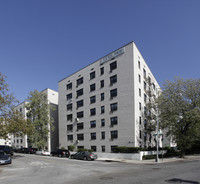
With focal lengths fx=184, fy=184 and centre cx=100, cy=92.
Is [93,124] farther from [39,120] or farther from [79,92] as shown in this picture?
[39,120]

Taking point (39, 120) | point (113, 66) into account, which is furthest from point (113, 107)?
point (39, 120)

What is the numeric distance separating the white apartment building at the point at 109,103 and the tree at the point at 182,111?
5.44 m

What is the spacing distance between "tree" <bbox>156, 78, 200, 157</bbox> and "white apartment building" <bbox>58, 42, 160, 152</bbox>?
17.9 feet

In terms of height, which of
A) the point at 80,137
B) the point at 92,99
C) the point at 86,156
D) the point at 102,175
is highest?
the point at 92,99

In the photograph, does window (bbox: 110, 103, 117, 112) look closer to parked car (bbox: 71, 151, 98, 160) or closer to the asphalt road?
parked car (bbox: 71, 151, 98, 160)

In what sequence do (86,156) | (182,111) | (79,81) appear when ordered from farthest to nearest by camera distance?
(79,81) < (182,111) < (86,156)

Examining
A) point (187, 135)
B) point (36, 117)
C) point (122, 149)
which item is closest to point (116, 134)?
point (122, 149)

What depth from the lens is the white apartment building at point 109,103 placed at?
110 ft

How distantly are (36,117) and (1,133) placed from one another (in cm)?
2001

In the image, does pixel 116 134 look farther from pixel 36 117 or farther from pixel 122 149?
pixel 36 117

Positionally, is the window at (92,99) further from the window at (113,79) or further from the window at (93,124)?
the window at (113,79)

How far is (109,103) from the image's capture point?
37.1 m

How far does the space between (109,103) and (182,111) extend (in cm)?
1351

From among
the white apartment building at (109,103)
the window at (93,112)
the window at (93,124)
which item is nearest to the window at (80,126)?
the white apartment building at (109,103)
